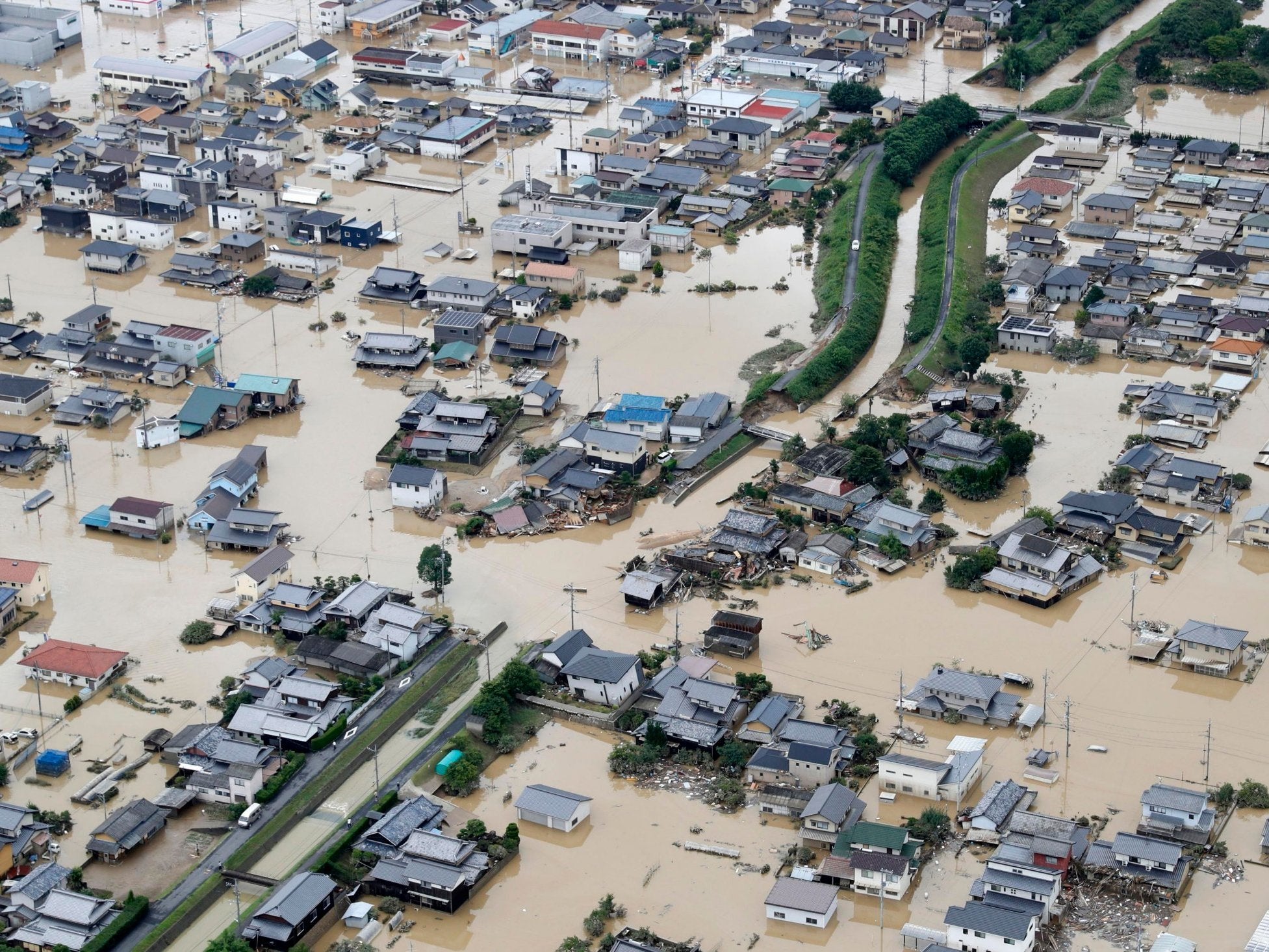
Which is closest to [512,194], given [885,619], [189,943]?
[885,619]

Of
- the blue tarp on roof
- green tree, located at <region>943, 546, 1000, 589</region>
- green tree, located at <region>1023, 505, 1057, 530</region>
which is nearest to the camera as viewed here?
green tree, located at <region>943, 546, 1000, 589</region>

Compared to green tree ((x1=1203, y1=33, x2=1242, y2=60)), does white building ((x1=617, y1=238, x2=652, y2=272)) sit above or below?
below

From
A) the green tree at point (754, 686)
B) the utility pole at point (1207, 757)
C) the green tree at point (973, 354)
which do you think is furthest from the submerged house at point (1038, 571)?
the green tree at point (973, 354)

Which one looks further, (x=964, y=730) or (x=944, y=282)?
(x=944, y=282)

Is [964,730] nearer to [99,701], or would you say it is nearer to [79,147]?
[99,701]

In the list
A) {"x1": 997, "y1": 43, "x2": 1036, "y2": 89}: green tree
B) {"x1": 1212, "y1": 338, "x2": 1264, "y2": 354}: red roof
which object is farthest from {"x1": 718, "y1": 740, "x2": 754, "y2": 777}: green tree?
{"x1": 997, "y1": 43, "x2": 1036, "y2": 89}: green tree

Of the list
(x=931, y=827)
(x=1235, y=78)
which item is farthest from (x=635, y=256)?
(x=1235, y=78)

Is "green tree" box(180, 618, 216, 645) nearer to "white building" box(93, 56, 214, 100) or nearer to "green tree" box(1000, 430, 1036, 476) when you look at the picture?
"green tree" box(1000, 430, 1036, 476)
